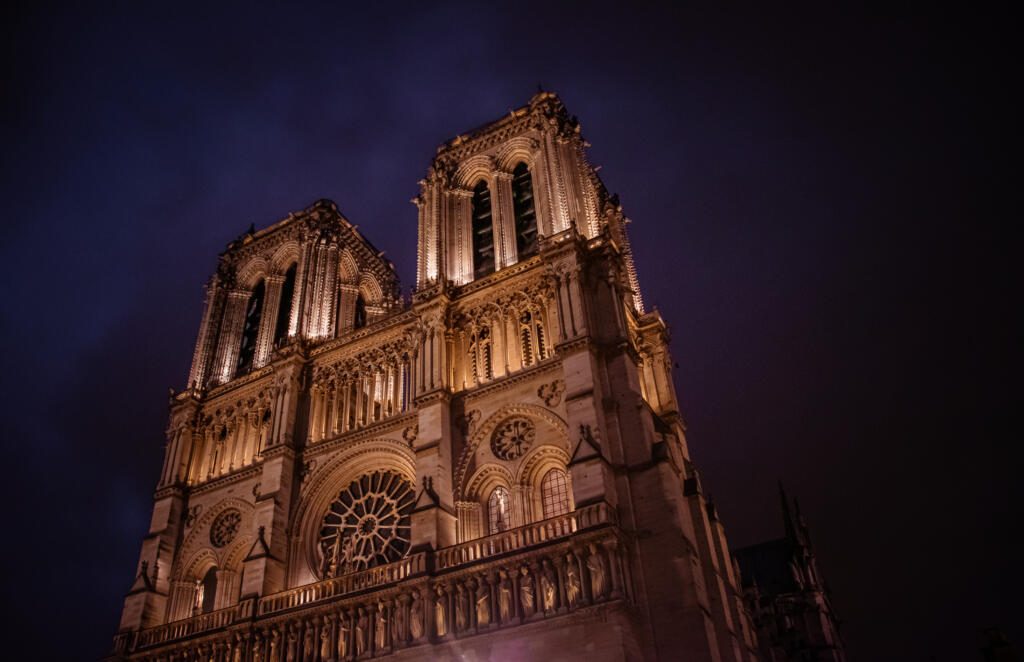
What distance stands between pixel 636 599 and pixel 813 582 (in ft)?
110

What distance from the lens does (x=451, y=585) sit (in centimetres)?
2084

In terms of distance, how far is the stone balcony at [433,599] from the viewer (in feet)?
62.8

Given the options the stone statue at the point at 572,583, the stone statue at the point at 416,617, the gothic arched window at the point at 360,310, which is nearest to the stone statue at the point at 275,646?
the stone statue at the point at 416,617

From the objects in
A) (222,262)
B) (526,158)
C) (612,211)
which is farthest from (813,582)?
(222,262)

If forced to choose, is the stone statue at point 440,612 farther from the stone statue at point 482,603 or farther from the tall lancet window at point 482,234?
the tall lancet window at point 482,234

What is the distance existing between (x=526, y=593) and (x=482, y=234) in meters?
16.0

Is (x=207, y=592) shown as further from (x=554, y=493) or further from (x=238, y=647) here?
(x=554, y=493)

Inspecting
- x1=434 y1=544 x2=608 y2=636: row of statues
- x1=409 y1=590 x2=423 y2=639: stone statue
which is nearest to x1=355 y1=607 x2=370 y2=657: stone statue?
x1=409 y1=590 x2=423 y2=639: stone statue

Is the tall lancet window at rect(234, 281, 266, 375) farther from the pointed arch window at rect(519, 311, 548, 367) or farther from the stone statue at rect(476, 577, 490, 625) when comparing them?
the stone statue at rect(476, 577, 490, 625)

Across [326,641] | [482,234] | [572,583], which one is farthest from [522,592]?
[482,234]

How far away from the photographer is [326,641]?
72.3 feet

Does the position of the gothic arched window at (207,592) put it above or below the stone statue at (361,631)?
above

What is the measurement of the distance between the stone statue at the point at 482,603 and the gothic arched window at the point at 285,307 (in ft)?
54.3

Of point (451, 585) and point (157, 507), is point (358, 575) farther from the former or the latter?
point (157, 507)
